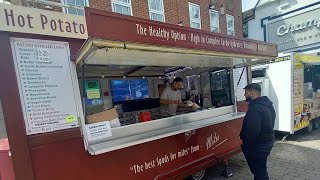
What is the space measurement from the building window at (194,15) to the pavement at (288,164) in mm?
Answer: 5646

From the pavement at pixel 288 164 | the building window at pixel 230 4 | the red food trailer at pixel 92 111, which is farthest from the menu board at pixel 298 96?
the building window at pixel 230 4

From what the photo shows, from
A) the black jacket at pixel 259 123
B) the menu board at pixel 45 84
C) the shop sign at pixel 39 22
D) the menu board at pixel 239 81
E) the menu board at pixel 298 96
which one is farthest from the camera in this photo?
the menu board at pixel 298 96

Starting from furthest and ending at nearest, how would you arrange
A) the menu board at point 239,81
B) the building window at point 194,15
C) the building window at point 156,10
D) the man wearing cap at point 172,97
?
the building window at point 194,15 < the building window at point 156,10 < the menu board at point 239,81 < the man wearing cap at point 172,97

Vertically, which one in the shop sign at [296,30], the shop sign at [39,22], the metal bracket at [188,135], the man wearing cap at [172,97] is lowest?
the metal bracket at [188,135]

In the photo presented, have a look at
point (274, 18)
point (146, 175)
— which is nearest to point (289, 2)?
point (274, 18)

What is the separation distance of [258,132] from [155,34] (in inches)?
81.0

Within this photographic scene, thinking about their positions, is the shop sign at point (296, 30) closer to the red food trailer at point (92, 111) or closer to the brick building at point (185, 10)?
the brick building at point (185, 10)

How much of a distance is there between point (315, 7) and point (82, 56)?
14.4 meters

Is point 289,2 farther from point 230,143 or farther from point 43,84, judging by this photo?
point 43,84

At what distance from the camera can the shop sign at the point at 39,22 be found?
2163 mm

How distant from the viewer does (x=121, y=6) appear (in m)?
7.20

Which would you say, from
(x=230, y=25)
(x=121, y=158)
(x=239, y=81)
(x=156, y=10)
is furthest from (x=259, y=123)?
(x=230, y=25)

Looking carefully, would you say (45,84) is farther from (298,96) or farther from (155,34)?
(298,96)

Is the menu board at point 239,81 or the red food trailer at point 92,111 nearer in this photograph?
the red food trailer at point 92,111
